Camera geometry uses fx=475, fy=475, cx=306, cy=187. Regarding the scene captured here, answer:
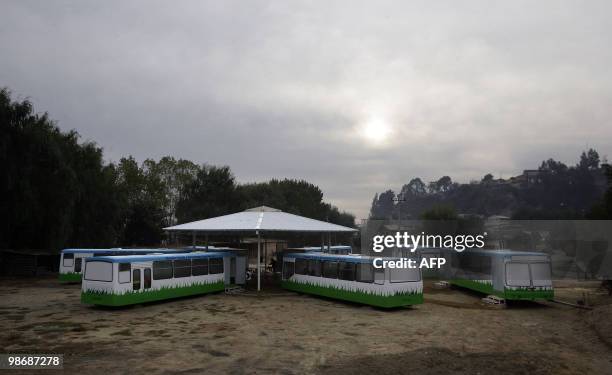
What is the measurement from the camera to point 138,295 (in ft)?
72.5

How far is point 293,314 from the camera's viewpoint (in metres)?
21.1

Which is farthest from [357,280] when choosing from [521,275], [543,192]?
[543,192]

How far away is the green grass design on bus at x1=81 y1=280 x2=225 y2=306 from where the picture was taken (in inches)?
828

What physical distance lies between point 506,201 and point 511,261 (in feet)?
534

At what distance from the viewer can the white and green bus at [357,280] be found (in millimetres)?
21703

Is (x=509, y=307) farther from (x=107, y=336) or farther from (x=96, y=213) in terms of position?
(x=96, y=213)

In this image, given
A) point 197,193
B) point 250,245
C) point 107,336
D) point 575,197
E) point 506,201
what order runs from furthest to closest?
point 506,201, point 575,197, point 197,193, point 250,245, point 107,336

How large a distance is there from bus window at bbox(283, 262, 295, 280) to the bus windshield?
35.2ft

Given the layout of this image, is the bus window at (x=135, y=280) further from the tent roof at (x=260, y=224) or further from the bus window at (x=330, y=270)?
the bus window at (x=330, y=270)

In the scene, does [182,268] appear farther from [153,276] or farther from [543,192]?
[543,192]

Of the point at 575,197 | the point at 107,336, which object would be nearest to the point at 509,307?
the point at 107,336

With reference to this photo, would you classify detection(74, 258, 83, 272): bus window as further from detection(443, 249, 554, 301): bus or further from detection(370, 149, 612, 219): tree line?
detection(370, 149, 612, 219): tree line

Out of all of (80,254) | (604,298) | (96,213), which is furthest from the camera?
(96,213)

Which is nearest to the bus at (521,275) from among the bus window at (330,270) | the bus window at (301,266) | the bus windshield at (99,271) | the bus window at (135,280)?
the bus window at (330,270)
